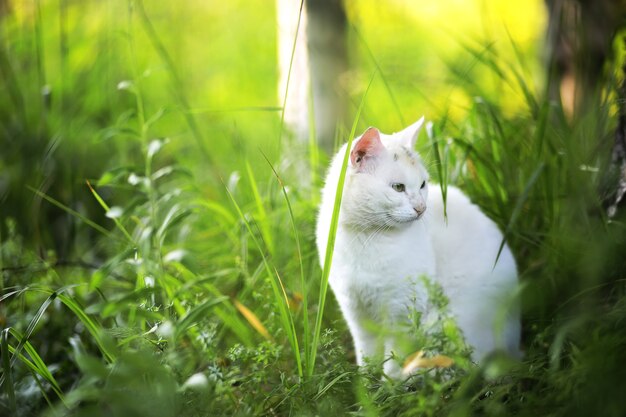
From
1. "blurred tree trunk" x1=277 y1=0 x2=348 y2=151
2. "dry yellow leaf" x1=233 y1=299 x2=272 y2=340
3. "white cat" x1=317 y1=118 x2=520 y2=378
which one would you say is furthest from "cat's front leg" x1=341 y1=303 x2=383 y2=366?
"blurred tree trunk" x1=277 y1=0 x2=348 y2=151

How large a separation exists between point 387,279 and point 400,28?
4.95 meters

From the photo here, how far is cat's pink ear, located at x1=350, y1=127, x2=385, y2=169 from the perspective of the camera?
1.85m

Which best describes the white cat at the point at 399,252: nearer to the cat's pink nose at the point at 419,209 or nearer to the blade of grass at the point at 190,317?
the cat's pink nose at the point at 419,209

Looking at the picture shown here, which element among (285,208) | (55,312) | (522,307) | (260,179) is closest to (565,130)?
(522,307)

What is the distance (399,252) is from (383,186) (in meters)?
0.22

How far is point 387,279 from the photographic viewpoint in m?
1.97

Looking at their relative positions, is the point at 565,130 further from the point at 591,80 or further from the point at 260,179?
the point at 260,179

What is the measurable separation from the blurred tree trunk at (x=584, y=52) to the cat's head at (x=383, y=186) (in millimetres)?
596

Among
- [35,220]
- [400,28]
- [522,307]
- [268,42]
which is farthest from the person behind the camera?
[268,42]

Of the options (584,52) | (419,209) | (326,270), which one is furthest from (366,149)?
(584,52)

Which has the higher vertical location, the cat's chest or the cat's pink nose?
the cat's pink nose

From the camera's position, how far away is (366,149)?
1905 mm

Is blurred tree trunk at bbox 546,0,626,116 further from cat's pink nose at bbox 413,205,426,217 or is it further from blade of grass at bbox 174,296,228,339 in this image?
blade of grass at bbox 174,296,228,339

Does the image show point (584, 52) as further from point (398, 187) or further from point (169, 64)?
point (169, 64)
